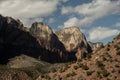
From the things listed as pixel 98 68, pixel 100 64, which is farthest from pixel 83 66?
pixel 100 64

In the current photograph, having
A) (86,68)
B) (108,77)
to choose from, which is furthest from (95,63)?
(108,77)

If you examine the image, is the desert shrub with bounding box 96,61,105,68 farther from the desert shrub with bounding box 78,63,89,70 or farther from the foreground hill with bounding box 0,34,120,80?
the desert shrub with bounding box 78,63,89,70

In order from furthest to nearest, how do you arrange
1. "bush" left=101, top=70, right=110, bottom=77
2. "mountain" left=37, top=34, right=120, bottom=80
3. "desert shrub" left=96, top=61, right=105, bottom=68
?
"desert shrub" left=96, top=61, right=105, bottom=68 → "mountain" left=37, top=34, right=120, bottom=80 → "bush" left=101, top=70, right=110, bottom=77

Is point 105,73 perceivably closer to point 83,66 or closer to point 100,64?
point 100,64

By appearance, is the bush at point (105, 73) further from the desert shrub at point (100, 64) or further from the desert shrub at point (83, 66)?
the desert shrub at point (83, 66)

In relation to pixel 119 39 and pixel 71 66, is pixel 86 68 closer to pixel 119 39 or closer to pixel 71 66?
pixel 71 66

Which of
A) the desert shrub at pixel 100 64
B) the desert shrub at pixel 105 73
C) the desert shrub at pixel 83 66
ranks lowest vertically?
the desert shrub at pixel 105 73

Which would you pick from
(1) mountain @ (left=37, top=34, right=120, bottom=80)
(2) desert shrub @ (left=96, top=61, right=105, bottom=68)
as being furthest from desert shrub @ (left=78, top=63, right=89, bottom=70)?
(2) desert shrub @ (left=96, top=61, right=105, bottom=68)

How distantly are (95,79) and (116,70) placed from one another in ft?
14.5

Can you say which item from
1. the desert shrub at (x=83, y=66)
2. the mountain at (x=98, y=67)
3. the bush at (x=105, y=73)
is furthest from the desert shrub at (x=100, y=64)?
the bush at (x=105, y=73)

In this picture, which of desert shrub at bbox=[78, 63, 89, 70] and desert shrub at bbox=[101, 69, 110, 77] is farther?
desert shrub at bbox=[78, 63, 89, 70]

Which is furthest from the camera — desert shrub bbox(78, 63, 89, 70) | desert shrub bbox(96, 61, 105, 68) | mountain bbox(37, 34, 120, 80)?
desert shrub bbox(78, 63, 89, 70)

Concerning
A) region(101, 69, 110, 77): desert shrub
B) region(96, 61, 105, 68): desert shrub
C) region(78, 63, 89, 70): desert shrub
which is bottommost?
region(101, 69, 110, 77): desert shrub

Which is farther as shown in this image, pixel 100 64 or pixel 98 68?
pixel 100 64
